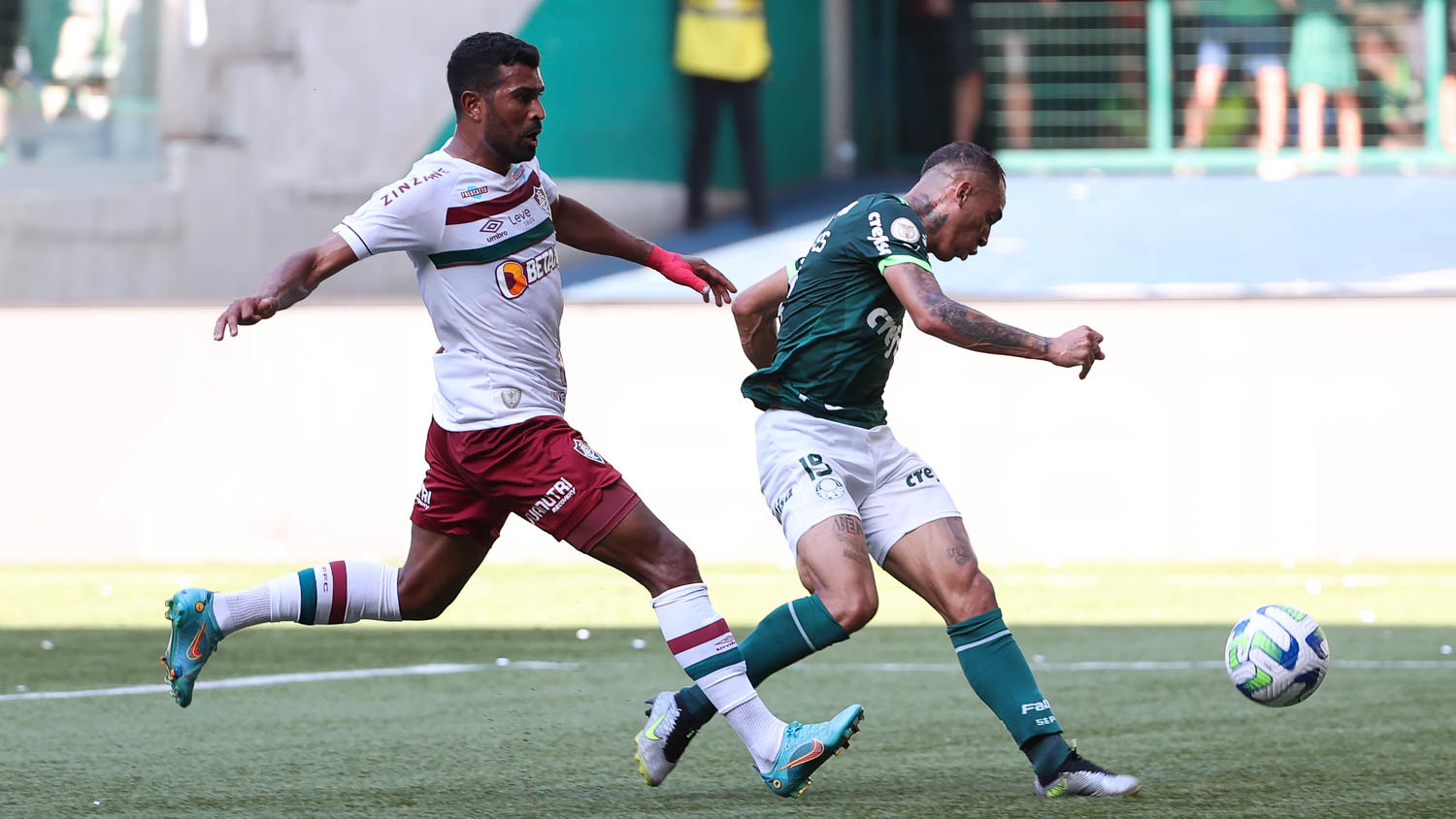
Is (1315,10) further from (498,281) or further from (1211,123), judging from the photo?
(498,281)

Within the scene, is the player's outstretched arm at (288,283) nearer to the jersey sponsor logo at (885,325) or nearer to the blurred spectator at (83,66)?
the jersey sponsor logo at (885,325)

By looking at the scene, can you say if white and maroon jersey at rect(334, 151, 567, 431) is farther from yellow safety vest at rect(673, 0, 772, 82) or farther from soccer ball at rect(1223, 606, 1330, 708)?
yellow safety vest at rect(673, 0, 772, 82)

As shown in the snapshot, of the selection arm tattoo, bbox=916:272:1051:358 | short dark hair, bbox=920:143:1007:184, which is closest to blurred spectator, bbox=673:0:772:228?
short dark hair, bbox=920:143:1007:184

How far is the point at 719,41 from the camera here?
15648mm

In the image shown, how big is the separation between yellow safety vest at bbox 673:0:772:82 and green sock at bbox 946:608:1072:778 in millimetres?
10543

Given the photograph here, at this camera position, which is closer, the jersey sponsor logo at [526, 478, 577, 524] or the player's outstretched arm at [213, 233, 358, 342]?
the player's outstretched arm at [213, 233, 358, 342]

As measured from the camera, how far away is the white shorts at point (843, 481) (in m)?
5.60

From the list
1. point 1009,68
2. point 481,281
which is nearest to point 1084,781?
point 481,281

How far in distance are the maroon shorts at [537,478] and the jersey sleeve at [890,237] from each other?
877mm

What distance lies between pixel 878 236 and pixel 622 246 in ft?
3.01

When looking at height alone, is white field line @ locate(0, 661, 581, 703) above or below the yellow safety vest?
below

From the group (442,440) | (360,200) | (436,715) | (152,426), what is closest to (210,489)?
(152,426)

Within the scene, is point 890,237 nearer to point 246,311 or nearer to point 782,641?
point 782,641

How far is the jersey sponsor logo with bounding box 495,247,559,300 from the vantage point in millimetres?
5602
